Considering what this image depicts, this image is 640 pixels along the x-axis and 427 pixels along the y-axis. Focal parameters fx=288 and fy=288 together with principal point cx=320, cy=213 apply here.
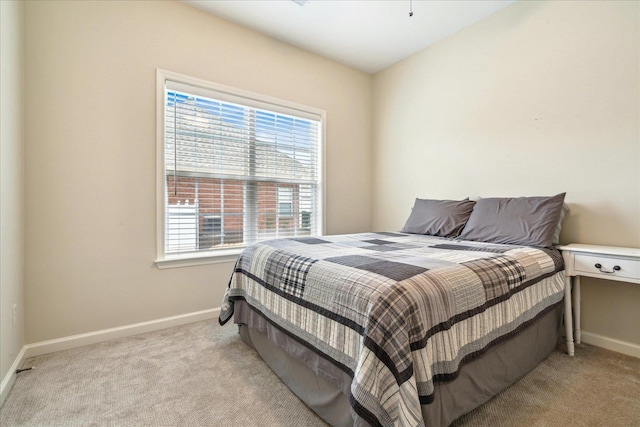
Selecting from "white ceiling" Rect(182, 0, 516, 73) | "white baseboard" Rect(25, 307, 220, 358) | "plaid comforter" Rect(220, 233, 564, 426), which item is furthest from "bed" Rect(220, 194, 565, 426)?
"white ceiling" Rect(182, 0, 516, 73)

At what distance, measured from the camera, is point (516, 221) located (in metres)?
2.12

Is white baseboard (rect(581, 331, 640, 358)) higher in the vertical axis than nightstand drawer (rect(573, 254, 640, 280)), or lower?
lower

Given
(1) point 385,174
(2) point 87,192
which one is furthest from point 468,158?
(2) point 87,192

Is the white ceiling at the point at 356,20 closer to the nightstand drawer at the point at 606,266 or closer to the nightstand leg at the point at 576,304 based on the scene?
the nightstand drawer at the point at 606,266

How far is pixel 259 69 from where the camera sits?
2920 mm

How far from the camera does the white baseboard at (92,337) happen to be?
1.66 metres

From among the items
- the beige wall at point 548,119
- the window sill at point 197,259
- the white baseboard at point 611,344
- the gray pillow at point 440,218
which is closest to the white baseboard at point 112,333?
the window sill at point 197,259

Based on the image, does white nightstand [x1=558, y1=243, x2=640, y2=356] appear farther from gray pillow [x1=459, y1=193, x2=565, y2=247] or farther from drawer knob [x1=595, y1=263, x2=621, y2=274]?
gray pillow [x1=459, y1=193, x2=565, y2=247]

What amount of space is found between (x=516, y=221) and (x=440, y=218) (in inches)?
23.7

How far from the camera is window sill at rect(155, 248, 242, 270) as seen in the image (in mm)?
2426

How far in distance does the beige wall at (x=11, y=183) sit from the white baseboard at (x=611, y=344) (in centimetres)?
365

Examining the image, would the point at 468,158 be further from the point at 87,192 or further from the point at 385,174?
the point at 87,192

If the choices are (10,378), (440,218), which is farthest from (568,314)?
(10,378)

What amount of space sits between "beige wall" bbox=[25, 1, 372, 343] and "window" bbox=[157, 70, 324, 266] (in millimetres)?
127
